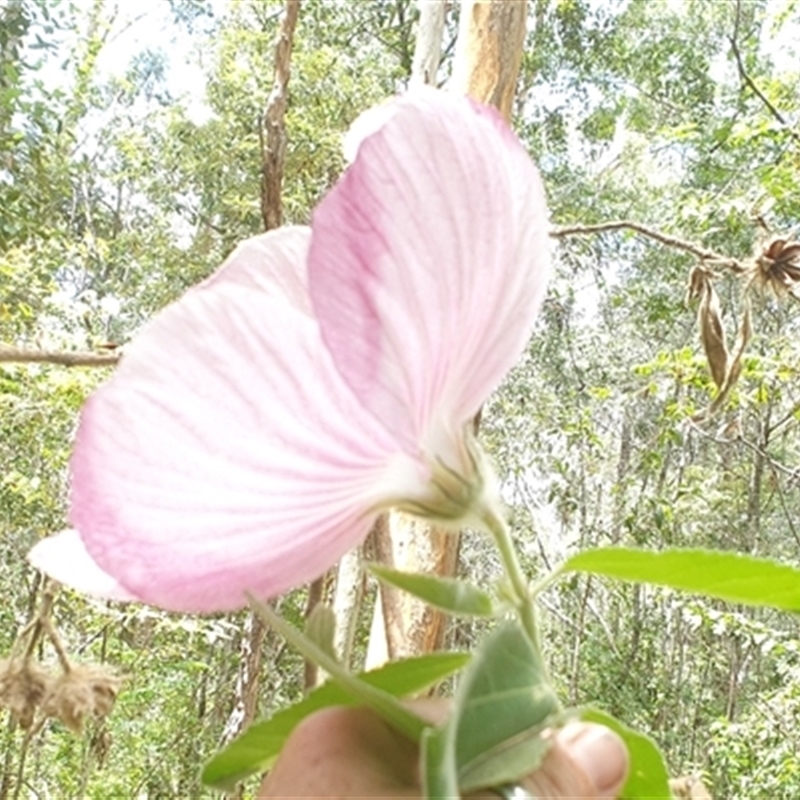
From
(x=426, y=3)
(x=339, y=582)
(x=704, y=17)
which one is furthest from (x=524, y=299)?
(x=704, y=17)

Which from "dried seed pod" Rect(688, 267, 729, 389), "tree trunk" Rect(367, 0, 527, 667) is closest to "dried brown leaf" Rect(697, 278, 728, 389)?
"dried seed pod" Rect(688, 267, 729, 389)

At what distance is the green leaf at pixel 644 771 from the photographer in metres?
0.21

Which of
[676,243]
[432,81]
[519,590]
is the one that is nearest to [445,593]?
[519,590]

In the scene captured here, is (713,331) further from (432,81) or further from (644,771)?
(432,81)

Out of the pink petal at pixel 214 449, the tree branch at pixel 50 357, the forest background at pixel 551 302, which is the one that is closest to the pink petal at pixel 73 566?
the pink petal at pixel 214 449

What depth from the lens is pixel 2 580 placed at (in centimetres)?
450

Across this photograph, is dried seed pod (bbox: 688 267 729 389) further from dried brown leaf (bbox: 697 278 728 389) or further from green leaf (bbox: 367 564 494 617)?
green leaf (bbox: 367 564 494 617)

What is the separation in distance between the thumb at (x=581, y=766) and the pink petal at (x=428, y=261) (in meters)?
0.06

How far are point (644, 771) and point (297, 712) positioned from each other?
70 mm

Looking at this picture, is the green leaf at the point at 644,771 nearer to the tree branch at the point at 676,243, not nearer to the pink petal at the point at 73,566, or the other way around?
the pink petal at the point at 73,566

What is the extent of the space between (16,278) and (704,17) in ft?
14.7

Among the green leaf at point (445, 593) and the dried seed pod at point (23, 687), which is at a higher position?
the green leaf at point (445, 593)

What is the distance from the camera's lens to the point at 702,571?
21 centimetres

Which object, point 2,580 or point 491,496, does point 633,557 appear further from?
point 2,580
